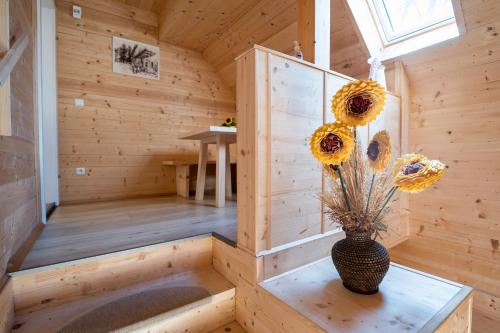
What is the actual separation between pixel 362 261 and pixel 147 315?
3.27ft

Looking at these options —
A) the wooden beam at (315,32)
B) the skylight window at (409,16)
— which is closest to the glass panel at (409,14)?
the skylight window at (409,16)

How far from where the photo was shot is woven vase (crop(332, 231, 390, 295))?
1021 millimetres

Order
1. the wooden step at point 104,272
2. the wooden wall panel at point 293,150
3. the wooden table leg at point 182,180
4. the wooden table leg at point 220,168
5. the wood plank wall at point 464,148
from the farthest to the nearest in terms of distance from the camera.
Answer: the wooden table leg at point 182,180 → the wooden table leg at point 220,168 → the wood plank wall at point 464,148 → the wooden wall panel at point 293,150 → the wooden step at point 104,272

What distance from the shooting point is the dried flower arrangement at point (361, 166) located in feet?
2.97

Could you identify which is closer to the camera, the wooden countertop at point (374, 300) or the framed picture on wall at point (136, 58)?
the wooden countertop at point (374, 300)

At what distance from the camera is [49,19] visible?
8.62 ft

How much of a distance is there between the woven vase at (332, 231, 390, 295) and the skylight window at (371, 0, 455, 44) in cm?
197

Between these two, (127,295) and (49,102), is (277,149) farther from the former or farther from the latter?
(49,102)

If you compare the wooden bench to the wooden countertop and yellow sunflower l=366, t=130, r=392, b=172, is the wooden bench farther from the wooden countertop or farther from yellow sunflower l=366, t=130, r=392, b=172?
yellow sunflower l=366, t=130, r=392, b=172

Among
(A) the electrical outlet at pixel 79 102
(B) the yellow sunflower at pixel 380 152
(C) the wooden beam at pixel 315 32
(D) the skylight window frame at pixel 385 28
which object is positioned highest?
(D) the skylight window frame at pixel 385 28

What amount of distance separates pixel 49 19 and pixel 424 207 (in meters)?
4.36

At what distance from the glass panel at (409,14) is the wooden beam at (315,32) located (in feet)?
2.87

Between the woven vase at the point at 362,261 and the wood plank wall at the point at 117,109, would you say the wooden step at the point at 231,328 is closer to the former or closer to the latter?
the woven vase at the point at 362,261

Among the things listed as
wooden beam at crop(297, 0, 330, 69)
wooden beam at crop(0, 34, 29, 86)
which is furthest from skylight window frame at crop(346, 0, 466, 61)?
wooden beam at crop(0, 34, 29, 86)
